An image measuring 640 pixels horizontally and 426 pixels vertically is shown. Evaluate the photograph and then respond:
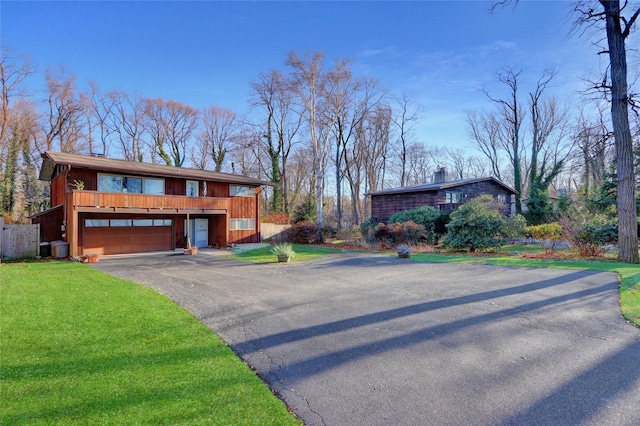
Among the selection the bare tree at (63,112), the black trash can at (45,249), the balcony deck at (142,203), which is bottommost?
the black trash can at (45,249)

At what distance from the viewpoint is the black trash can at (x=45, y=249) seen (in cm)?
1573

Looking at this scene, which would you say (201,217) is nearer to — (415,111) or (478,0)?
(478,0)

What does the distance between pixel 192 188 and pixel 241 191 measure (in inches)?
138

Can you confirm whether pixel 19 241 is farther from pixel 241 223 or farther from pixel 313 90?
pixel 313 90

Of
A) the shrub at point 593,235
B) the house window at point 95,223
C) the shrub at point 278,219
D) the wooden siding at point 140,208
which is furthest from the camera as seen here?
the shrub at point 278,219

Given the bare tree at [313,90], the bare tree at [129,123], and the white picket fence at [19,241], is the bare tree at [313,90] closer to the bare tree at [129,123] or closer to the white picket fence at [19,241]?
the white picket fence at [19,241]

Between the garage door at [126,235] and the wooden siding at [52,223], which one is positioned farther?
the garage door at [126,235]

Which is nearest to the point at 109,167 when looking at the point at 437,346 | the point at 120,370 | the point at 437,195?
the point at 120,370

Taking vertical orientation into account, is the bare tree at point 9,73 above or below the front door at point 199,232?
above

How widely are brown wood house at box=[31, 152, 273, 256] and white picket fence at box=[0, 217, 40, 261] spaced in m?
1.24

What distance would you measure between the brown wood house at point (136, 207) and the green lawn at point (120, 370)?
11.5 meters

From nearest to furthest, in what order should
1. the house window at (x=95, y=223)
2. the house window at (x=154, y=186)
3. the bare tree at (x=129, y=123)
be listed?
1. the house window at (x=95, y=223)
2. the house window at (x=154, y=186)
3. the bare tree at (x=129, y=123)

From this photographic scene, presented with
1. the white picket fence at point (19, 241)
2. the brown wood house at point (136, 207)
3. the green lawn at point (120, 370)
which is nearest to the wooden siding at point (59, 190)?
the brown wood house at point (136, 207)

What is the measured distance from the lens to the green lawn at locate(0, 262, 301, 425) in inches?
110
